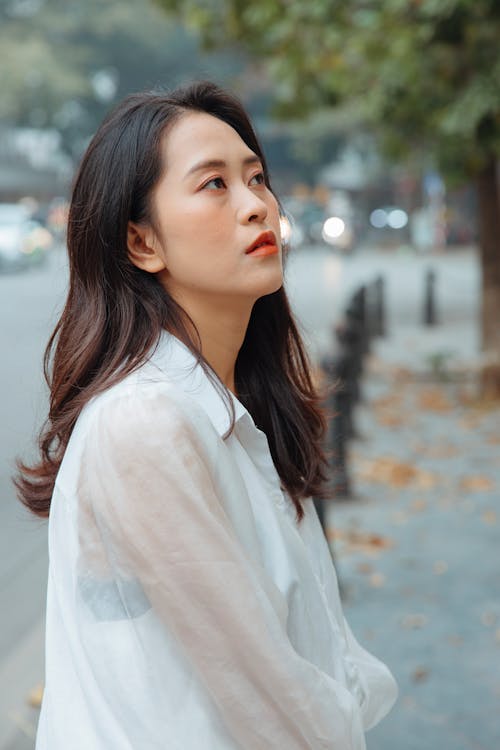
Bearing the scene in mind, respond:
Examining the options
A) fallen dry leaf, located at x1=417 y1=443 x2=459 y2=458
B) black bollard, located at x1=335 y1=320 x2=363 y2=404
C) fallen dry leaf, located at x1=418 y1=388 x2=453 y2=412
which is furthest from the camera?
fallen dry leaf, located at x1=418 y1=388 x2=453 y2=412

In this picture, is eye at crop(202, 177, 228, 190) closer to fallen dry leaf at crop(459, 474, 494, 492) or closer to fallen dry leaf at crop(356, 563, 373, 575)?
fallen dry leaf at crop(356, 563, 373, 575)

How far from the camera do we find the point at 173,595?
4.45 feet

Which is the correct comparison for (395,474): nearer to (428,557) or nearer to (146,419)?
(428,557)

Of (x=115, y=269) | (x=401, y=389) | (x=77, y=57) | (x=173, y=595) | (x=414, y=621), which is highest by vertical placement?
(x=77, y=57)

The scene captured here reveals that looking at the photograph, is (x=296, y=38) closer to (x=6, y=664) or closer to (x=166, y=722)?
(x=6, y=664)

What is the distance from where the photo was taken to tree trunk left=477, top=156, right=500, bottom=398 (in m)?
10.5

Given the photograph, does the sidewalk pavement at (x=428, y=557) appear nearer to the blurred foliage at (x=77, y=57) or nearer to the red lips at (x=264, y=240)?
the red lips at (x=264, y=240)

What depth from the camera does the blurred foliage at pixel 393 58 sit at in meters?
8.34

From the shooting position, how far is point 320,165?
2437 inches

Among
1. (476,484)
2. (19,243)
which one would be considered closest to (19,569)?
(476,484)

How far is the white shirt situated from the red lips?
185mm

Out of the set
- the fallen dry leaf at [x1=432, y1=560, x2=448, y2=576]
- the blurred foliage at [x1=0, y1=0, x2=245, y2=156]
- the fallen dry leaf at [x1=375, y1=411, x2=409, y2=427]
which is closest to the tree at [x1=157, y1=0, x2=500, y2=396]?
the fallen dry leaf at [x1=375, y1=411, x2=409, y2=427]

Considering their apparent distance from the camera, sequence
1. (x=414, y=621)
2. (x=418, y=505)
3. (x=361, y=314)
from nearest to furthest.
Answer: (x=414, y=621) → (x=418, y=505) → (x=361, y=314)

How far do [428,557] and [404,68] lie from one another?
442 centimetres
